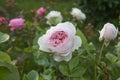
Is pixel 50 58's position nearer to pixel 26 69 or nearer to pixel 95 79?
pixel 95 79

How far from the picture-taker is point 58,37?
165 centimetres

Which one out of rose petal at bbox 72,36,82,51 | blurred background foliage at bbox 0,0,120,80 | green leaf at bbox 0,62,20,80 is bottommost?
blurred background foliage at bbox 0,0,120,80

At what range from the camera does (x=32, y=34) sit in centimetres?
371

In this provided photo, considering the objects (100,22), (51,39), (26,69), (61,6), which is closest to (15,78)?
(51,39)

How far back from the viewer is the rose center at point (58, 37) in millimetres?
1628

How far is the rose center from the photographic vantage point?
5.34 ft

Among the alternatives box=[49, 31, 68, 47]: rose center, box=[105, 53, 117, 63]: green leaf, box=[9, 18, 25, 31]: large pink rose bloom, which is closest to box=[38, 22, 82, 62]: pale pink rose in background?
box=[49, 31, 68, 47]: rose center

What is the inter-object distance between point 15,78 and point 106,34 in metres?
0.40

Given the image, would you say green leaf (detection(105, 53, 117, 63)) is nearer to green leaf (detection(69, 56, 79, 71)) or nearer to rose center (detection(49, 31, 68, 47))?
green leaf (detection(69, 56, 79, 71))

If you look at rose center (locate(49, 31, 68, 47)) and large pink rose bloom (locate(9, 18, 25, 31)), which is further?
large pink rose bloom (locate(9, 18, 25, 31))

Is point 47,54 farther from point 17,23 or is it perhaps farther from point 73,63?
point 17,23

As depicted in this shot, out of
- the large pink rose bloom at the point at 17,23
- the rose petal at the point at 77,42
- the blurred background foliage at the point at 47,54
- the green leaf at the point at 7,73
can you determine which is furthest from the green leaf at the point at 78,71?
the large pink rose bloom at the point at 17,23

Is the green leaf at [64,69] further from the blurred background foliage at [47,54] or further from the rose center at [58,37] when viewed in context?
the rose center at [58,37]

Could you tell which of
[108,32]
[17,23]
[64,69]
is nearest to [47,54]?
[64,69]
